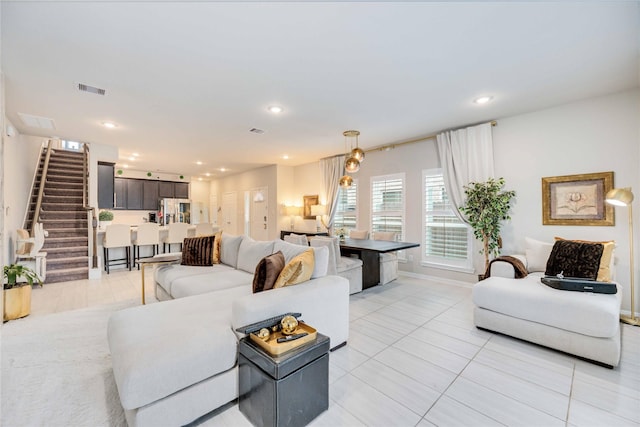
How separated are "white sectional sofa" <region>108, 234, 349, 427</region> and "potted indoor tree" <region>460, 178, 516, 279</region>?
8.58 ft

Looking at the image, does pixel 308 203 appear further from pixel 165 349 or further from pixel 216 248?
pixel 165 349

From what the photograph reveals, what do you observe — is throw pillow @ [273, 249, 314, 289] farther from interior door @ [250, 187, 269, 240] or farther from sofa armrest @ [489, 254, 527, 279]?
interior door @ [250, 187, 269, 240]

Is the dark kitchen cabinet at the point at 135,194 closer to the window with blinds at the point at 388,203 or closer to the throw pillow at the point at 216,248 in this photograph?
the throw pillow at the point at 216,248

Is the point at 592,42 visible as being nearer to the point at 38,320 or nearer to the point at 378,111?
the point at 378,111

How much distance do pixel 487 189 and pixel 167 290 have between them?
15.4 feet

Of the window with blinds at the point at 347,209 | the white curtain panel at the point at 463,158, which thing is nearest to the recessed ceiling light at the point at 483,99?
the white curtain panel at the point at 463,158

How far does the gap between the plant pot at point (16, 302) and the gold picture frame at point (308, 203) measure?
5.35 meters

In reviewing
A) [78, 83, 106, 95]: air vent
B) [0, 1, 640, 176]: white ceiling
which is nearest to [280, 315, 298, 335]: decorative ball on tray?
[0, 1, 640, 176]: white ceiling

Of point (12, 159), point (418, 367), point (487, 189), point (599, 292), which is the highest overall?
point (12, 159)

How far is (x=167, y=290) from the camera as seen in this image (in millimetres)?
3361

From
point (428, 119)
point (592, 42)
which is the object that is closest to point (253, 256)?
point (428, 119)

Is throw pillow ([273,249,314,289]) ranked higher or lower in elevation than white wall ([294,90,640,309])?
lower

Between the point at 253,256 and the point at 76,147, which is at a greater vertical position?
the point at 76,147

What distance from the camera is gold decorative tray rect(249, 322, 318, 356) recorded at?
1.51m
